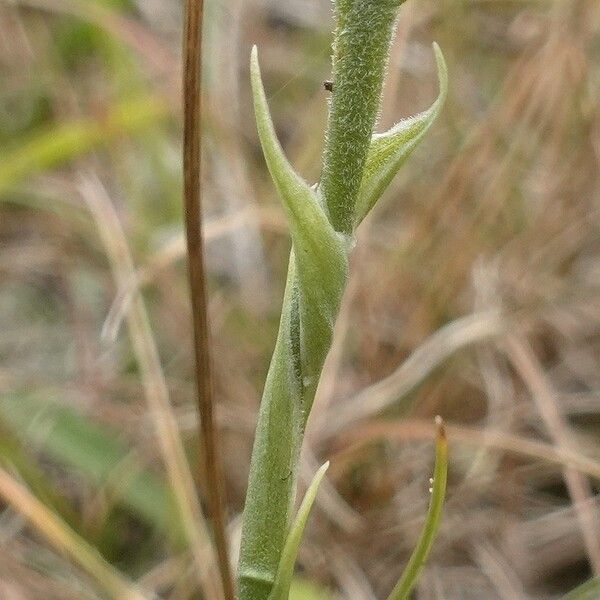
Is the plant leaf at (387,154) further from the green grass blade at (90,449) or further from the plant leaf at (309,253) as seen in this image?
the green grass blade at (90,449)

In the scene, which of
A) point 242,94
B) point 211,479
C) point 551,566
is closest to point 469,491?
point 551,566

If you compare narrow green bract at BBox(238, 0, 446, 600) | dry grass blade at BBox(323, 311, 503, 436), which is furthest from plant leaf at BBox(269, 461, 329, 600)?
dry grass blade at BBox(323, 311, 503, 436)

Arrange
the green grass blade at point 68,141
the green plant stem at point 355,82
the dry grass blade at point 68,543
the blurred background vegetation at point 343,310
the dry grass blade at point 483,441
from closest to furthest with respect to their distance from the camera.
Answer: the green plant stem at point 355,82 < the dry grass blade at point 68,543 < the dry grass blade at point 483,441 < the blurred background vegetation at point 343,310 < the green grass blade at point 68,141

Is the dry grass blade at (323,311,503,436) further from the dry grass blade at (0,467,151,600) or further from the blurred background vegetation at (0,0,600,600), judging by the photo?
the dry grass blade at (0,467,151,600)

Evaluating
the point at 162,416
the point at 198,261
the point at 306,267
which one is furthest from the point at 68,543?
the point at 306,267

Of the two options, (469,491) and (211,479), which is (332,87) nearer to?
(211,479)

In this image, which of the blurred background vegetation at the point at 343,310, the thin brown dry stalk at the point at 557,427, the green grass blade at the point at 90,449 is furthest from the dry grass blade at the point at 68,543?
the thin brown dry stalk at the point at 557,427
